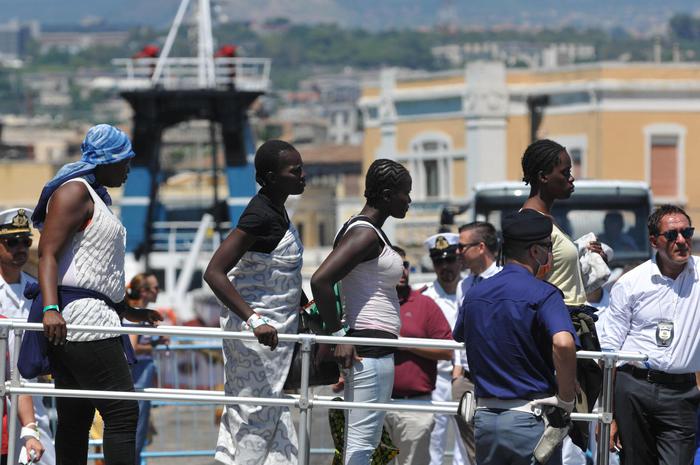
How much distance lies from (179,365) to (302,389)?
8640mm

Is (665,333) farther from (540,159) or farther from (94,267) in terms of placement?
(94,267)

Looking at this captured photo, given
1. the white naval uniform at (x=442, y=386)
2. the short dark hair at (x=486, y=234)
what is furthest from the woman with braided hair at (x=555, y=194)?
the white naval uniform at (x=442, y=386)

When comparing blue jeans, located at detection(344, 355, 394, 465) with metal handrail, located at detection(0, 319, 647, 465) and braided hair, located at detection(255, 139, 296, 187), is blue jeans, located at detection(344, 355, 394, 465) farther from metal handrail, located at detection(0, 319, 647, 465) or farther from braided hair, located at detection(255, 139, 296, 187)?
braided hair, located at detection(255, 139, 296, 187)

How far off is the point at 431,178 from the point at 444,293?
4494 cm

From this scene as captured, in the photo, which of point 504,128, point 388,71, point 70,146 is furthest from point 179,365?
point 70,146

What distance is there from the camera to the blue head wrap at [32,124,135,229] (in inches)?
292

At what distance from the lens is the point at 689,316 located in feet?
26.8

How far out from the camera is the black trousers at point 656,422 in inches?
325

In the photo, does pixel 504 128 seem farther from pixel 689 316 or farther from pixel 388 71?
pixel 689 316

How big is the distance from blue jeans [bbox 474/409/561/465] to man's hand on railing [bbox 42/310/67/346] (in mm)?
1937

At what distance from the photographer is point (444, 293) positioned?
37.6ft

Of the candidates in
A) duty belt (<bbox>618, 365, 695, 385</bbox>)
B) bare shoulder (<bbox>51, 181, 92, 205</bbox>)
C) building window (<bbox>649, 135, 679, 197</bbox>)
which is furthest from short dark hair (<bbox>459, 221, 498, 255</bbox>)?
building window (<bbox>649, 135, 679, 197</bbox>)

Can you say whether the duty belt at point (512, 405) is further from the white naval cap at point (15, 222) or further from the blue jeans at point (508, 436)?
the white naval cap at point (15, 222)

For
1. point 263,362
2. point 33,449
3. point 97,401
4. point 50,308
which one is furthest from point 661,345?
point 33,449
